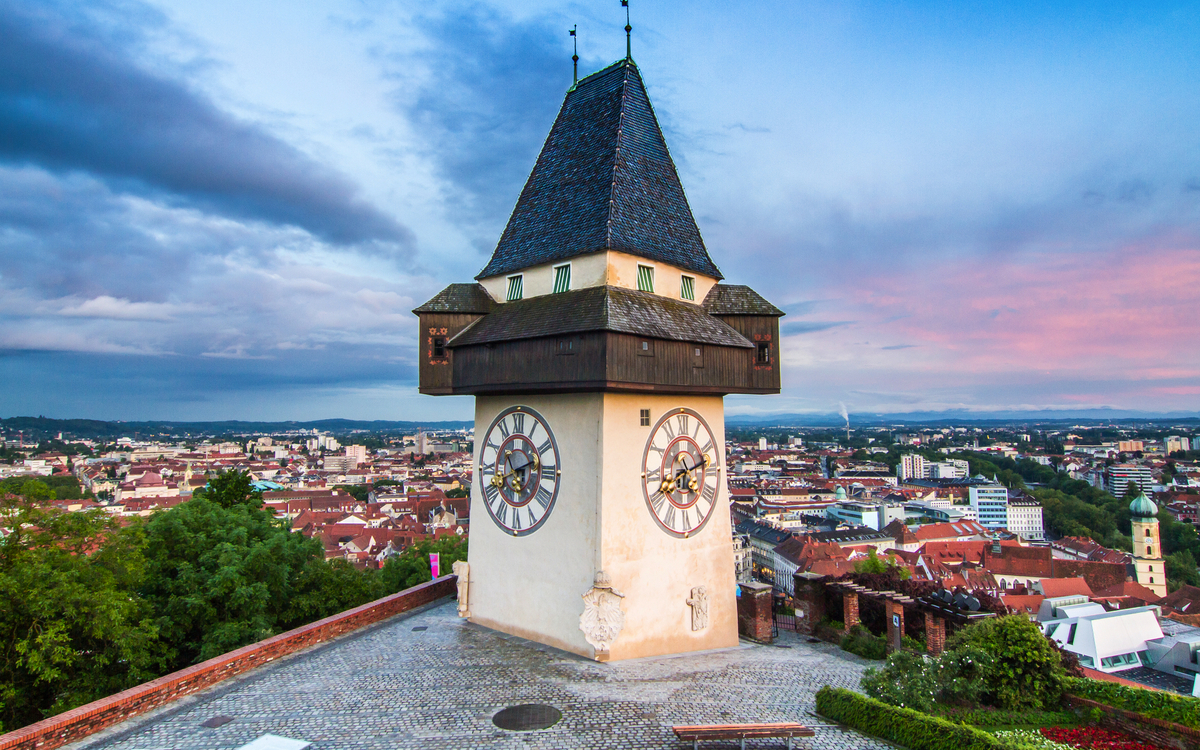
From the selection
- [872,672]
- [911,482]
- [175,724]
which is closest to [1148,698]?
[872,672]

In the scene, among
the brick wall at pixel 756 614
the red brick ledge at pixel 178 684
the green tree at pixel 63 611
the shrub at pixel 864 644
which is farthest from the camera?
the brick wall at pixel 756 614

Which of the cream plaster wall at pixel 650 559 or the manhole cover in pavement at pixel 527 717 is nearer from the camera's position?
the manhole cover in pavement at pixel 527 717

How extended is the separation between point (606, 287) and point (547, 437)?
10.0ft

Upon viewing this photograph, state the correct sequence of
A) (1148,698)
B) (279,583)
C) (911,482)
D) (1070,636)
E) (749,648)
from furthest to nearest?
(911,482) → (1070,636) → (279,583) → (749,648) → (1148,698)

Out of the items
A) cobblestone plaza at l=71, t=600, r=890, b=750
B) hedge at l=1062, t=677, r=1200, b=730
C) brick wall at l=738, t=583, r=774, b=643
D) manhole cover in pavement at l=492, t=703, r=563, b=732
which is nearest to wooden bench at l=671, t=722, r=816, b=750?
cobblestone plaza at l=71, t=600, r=890, b=750

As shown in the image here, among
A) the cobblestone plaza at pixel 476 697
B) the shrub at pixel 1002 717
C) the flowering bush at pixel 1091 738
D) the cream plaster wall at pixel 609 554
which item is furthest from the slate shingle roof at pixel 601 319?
the flowering bush at pixel 1091 738

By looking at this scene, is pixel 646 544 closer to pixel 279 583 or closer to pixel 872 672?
pixel 872 672

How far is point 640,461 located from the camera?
1278 cm

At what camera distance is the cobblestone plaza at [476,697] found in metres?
8.84

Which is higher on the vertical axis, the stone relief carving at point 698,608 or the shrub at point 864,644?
the stone relief carving at point 698,608

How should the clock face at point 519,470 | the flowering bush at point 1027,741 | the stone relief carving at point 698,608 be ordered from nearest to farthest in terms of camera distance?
the flowering bush at point 1027,741 < the clock face at point 519,470 < the stone relief carving at point 698,608

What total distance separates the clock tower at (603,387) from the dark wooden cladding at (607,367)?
0.11ft

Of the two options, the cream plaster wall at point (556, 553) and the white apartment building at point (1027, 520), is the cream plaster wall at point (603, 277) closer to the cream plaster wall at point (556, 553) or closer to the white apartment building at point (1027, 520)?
the cream plaster wall at point (556, 553)

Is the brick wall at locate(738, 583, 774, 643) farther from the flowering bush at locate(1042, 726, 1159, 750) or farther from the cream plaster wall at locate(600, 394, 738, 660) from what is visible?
the flowering bush at locate(1042, 726, 1159, 750)
